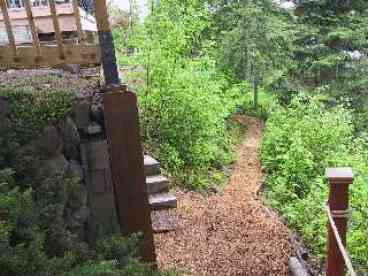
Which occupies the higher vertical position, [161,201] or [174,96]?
[174,96]

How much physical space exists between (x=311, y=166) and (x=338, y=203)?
5.59 metres

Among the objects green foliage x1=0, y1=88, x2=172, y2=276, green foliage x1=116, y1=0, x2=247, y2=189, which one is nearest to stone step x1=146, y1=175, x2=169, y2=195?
green foliage x1=116, y1=0, x2=247, y2=189

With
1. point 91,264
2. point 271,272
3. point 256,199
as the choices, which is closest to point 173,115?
point 256,199

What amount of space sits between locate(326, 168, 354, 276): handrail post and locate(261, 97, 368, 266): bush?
2357 millimetres

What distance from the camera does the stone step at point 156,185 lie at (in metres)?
5.60

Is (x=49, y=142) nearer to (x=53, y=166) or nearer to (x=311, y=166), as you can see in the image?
(x=53, y=166)

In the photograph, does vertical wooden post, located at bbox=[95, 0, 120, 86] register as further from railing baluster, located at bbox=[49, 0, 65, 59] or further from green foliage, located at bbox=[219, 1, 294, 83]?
green foliage, located at bbox=[219, 1, 294, 83]

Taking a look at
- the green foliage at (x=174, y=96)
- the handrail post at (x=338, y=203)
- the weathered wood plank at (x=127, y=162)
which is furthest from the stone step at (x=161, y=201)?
the handrail post at (x=338, y=203)

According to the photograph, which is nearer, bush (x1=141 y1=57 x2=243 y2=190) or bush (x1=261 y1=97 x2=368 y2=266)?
bush (x1=261 y1=97 x2=368 y2=266)

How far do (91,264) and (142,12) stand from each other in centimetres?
708

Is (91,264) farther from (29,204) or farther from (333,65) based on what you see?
(333,65)

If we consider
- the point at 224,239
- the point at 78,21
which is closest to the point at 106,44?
the point at 78,21

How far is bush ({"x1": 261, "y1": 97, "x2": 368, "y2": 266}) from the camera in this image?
5191mm

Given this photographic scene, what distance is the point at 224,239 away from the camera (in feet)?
17.8
